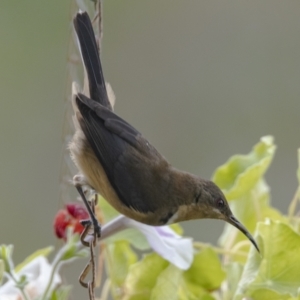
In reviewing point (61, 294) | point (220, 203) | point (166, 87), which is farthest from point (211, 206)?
point (166, 87)

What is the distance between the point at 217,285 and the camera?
748 mm

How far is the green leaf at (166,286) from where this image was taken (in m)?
0.65

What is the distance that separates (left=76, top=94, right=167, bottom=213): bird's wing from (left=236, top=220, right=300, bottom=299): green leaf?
7.0 inches

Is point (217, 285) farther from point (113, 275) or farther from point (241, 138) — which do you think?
point (241, 138)

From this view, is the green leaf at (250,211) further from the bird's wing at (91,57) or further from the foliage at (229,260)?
the bird's wing at (91,57)

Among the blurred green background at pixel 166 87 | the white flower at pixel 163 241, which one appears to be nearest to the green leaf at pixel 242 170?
the white flower at pixel 163 241

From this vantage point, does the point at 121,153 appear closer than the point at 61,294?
No

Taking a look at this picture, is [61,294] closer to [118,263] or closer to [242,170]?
[118,263]

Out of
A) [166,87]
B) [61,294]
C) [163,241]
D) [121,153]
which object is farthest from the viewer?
[166,87]

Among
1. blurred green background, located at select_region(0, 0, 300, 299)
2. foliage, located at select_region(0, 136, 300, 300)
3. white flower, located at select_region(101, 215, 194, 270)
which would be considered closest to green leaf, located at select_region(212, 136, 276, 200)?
foliage, located at select_region(0, 136, 300, 300)

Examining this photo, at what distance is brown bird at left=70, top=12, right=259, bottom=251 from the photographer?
743 millimetres

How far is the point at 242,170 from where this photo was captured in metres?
0.79

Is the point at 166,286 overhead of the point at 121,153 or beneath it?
beneath

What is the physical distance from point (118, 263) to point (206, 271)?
0.11m
